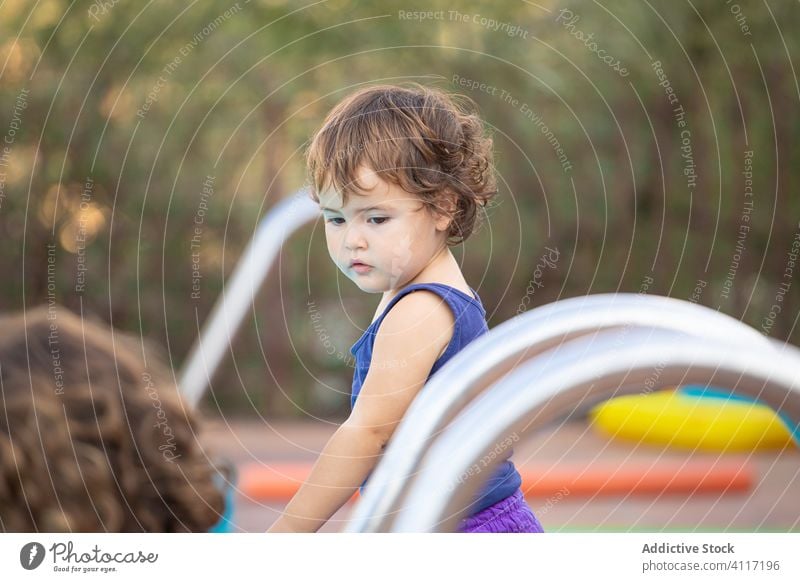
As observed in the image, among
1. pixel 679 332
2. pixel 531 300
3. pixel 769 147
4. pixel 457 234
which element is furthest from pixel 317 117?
pixel 679 332

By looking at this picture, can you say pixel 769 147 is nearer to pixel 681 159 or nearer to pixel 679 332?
pixel 681 159

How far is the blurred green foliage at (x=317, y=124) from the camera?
11.5 ft

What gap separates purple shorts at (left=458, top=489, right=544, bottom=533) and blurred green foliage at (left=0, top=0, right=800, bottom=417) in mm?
2371

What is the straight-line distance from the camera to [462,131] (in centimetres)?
113

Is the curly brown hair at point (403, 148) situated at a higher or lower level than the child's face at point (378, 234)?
higher

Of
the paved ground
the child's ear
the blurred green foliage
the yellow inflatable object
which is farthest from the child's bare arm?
the yellow inflatable object

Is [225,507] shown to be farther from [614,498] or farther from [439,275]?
[614,498]

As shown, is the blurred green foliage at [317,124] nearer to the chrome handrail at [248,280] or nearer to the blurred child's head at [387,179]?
the chrome handrail at [248,280]

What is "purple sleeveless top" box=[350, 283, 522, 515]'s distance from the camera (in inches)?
40.4

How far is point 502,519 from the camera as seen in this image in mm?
1075

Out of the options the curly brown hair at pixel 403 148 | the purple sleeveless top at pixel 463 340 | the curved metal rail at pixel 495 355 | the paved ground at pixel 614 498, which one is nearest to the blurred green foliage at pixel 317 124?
the paved ground at pixel 614 498

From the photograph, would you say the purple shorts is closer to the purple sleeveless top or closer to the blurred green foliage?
the purple sleeveless top

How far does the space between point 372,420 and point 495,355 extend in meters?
0.14
